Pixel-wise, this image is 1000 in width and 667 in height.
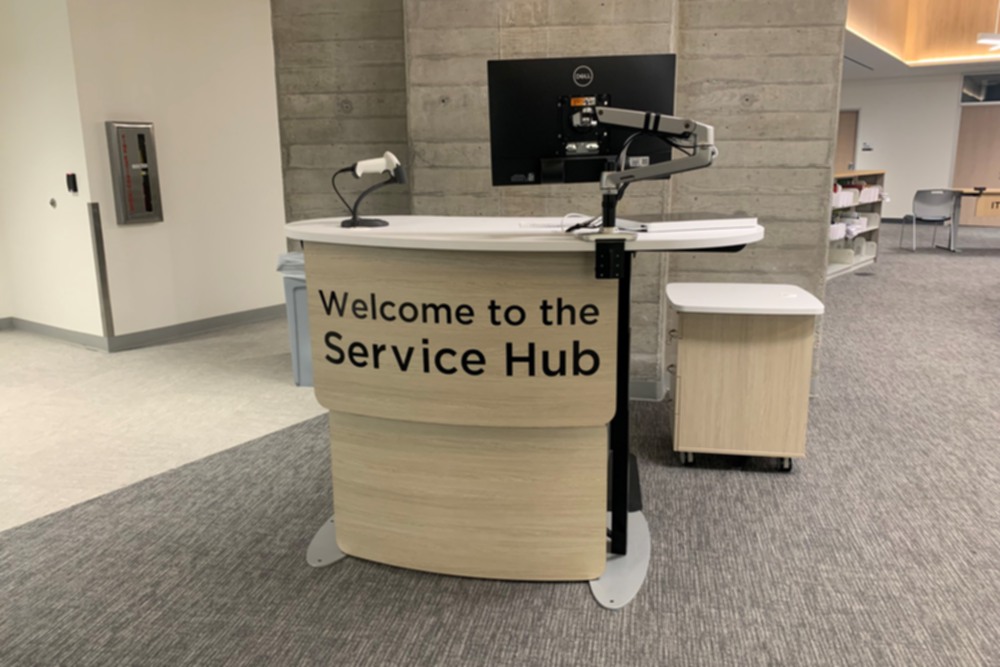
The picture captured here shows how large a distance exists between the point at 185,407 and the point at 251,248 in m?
2.22

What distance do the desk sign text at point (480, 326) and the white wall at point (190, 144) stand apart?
366 centimetres

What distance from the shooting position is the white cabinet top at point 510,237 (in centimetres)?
191

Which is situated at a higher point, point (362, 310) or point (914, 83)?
point (914, 83)

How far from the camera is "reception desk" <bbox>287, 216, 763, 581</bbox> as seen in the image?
1990 mm

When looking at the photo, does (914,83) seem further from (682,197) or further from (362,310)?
(362,310)

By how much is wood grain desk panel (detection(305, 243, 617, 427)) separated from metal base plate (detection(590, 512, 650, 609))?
0.51m

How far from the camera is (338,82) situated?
425 centimetres

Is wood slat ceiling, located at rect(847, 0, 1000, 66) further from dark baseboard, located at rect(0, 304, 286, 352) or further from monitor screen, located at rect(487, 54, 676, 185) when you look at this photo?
monitor screen, located at rect(487, 54, 676, 185)

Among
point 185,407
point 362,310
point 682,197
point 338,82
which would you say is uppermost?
point 338,82

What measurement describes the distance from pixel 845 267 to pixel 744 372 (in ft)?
20.1

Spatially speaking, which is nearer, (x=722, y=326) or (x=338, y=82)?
(x=722, y=326)

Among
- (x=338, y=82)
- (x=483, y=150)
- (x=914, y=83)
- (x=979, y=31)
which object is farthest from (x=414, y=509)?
(x=914, y=83)

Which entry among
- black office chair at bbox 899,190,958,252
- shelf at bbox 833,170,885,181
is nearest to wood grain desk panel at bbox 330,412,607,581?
shelf at bbox 833,170,885,181

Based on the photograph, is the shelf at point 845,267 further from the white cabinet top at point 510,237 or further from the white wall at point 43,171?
the white wall at point 43,171
